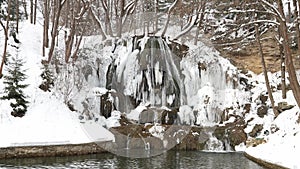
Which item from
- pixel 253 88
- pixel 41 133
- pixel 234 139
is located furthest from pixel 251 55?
pixel 41 133

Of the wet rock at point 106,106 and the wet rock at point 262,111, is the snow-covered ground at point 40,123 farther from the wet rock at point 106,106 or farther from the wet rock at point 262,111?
the wet rock at point 262,111

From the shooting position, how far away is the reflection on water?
34.9ft

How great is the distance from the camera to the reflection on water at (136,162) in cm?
1064

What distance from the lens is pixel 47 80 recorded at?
16.7 meters

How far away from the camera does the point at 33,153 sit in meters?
12.3

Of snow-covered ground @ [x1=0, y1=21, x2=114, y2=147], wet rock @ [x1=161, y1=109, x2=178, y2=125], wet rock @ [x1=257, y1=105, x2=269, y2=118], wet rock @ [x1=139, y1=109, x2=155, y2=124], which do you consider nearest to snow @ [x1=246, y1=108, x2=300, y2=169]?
wet rock @ [x1=257, y1=105, x2=269, y2=118]

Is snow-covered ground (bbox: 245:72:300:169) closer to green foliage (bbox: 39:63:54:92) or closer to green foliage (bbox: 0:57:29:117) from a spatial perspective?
green foliage (bbox: 0:57:29:117)

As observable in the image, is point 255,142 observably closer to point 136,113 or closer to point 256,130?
point 256,130

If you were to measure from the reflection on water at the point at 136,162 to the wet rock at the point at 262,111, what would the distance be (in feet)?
12.9

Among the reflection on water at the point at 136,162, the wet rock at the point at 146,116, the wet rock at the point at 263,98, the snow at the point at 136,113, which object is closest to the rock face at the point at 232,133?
the wet rock at the point at 263,98

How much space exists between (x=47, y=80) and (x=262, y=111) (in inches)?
379

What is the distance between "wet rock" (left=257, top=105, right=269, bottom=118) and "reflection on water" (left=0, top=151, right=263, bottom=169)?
3.93 m

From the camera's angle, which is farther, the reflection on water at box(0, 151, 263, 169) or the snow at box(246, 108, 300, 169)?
the reflection on water at box(0, 151, 263, 169)

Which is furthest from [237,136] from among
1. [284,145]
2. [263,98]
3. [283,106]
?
[284,145]
